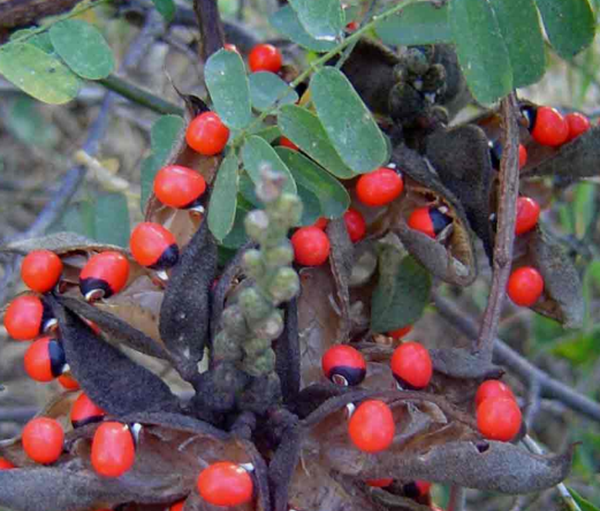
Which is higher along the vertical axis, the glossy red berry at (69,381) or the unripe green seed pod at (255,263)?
the unripe green seed pod at (255,263)

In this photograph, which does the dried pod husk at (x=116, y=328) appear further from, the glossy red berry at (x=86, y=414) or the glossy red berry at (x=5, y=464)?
the glossy red berry at (x=5, y=464)

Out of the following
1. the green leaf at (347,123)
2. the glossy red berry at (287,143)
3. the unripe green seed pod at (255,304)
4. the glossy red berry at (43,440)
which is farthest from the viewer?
the glossy red berry at (287,143)

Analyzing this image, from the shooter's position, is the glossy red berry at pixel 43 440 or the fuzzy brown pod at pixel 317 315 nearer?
the glossy red berry at pixel 43 440

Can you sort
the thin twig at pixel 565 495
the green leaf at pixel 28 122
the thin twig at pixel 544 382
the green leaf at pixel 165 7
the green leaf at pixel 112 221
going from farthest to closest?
the green leaf at pixel 28 122, the thin twig at pixel 544 382, the green leaf at pixel 112 221, the green leaf at pixel 165 7, the thin twig at pixel 565 495

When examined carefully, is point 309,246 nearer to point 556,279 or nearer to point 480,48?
point 480,48

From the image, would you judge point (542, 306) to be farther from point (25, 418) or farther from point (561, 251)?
point (25, 418)

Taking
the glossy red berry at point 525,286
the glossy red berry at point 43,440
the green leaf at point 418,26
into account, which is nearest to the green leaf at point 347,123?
the green leaf at point 418,26
